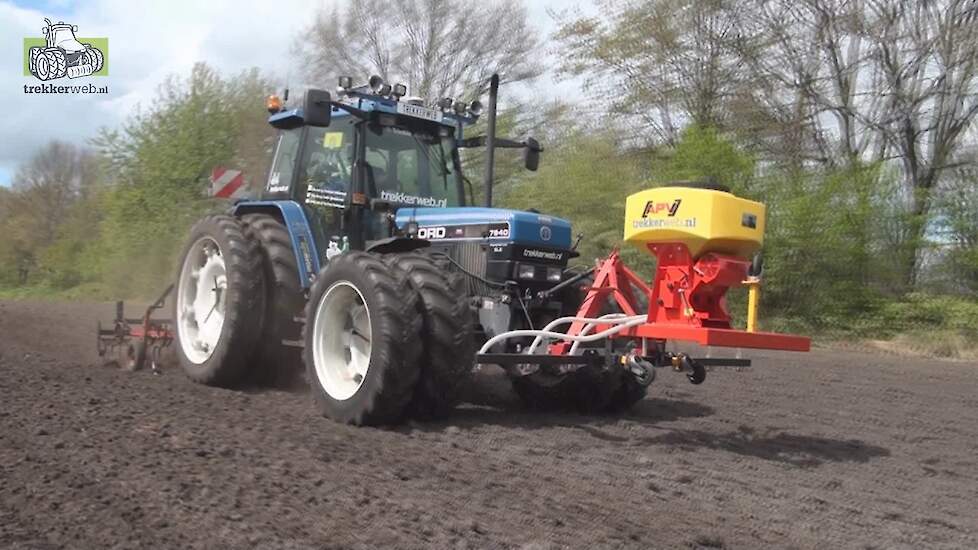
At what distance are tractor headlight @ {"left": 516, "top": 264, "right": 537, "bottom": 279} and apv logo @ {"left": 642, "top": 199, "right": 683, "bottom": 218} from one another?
1.20 metres

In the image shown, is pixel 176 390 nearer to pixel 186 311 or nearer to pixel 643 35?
pixel 186 311

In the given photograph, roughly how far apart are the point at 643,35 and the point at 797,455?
1614cm

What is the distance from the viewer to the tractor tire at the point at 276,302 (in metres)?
6.86

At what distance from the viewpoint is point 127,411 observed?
17.7ft

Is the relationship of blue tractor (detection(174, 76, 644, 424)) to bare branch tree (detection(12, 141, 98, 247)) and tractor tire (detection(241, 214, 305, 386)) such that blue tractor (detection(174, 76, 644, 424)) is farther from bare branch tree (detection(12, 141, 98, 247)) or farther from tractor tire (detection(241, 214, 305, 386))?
bare branch tree (detection(12, 141, 98, 247))

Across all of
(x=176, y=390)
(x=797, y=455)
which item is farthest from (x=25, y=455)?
(x=797, y=455)

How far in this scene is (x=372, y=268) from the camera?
5609 mm

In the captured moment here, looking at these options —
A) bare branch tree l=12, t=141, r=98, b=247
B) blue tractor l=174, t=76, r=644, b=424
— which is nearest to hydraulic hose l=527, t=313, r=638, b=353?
blue tractor l=174, t=76, r=644, b=424

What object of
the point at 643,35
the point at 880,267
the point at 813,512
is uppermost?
the point at 643,35

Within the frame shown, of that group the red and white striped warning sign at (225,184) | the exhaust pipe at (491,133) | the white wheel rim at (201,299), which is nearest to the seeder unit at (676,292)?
the exhaust pipe at (491,133)

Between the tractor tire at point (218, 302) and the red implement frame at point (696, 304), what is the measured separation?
2832 millimetres

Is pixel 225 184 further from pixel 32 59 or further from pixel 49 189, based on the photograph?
pixel 49 189

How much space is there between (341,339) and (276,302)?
102 centimetres

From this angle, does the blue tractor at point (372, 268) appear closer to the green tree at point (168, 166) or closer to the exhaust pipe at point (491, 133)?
the exhaust pipe at point (491, 133)
